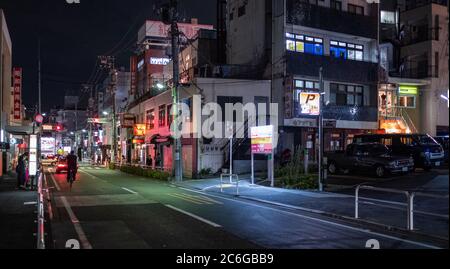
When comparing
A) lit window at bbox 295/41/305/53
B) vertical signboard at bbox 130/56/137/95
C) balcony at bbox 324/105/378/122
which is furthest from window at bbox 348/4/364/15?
vertical signboard at bbox 130/56/137/95

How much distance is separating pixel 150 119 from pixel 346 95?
2134 centimetres

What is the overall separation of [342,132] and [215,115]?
1086 centimetres

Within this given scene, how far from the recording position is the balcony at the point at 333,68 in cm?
3440

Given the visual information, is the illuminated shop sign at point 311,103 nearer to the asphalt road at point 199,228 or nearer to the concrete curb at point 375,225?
the concrete curb at point 375,225

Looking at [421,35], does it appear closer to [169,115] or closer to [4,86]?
[169,115]

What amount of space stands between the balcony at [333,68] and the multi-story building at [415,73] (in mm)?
1664

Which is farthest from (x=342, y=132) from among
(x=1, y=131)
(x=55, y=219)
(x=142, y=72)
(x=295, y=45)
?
(x=142, y=72)

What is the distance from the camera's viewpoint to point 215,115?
34.2m

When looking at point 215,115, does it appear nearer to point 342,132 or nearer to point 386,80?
point 342,132

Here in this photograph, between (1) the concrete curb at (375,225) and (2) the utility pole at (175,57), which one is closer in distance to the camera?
(1) the concrete curb at (375,225)

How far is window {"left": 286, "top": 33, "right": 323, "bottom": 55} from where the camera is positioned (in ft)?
114

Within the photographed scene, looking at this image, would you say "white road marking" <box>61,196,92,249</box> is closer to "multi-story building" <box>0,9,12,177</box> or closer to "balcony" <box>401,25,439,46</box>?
"multi-story building" <box>0,9,12,177</box>

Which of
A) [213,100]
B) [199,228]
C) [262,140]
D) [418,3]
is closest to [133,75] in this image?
[213,100]

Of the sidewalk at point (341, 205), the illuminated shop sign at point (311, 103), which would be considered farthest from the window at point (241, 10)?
the sidewalk at point (341, 205)
